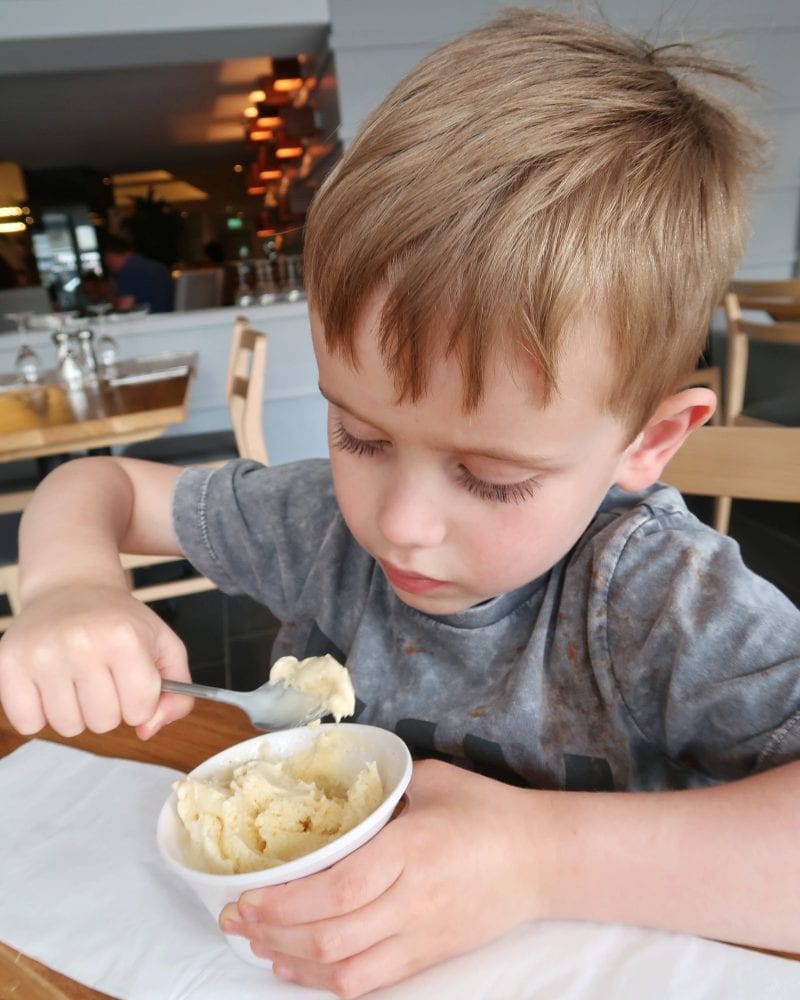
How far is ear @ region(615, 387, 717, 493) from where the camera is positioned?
2.10 feet

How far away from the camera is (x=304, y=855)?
464 mm

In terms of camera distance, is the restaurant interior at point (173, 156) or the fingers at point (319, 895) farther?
the restaurant interior at point (173, 156)

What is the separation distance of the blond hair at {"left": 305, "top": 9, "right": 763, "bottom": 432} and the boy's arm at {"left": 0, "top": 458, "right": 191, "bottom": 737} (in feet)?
0.87

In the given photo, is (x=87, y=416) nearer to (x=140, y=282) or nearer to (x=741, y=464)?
(x=741, y=464)

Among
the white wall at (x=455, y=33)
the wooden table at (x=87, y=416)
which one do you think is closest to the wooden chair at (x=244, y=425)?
the wooden table at (x=87, y=416)

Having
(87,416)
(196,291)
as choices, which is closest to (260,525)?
(87,416)

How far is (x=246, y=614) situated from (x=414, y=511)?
2.28 meters

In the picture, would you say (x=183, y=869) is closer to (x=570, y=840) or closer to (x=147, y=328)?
(x=570, y=840)

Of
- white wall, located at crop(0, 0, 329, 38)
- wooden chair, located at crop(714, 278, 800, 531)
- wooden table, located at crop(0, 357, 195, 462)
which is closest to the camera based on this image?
wooden table, located at crop(0, 357, 195, 462)

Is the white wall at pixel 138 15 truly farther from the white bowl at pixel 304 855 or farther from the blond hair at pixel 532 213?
the white bowl at pixel 304 855

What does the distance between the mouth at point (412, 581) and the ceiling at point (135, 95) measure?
3574 millimetres

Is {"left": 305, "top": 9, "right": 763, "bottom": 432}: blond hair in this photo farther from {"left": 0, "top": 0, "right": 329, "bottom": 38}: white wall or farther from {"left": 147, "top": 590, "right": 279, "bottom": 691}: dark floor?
{"left": 0, "top": 0, "right": 329, "bottom": 38}: white wall

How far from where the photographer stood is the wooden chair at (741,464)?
0.87m

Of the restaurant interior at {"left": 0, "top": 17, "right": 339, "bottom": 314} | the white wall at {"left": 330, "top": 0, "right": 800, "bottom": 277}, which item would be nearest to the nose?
the restaurant interior at {"left": 0, "top": 17, "right": 339, "bottom": 314}
